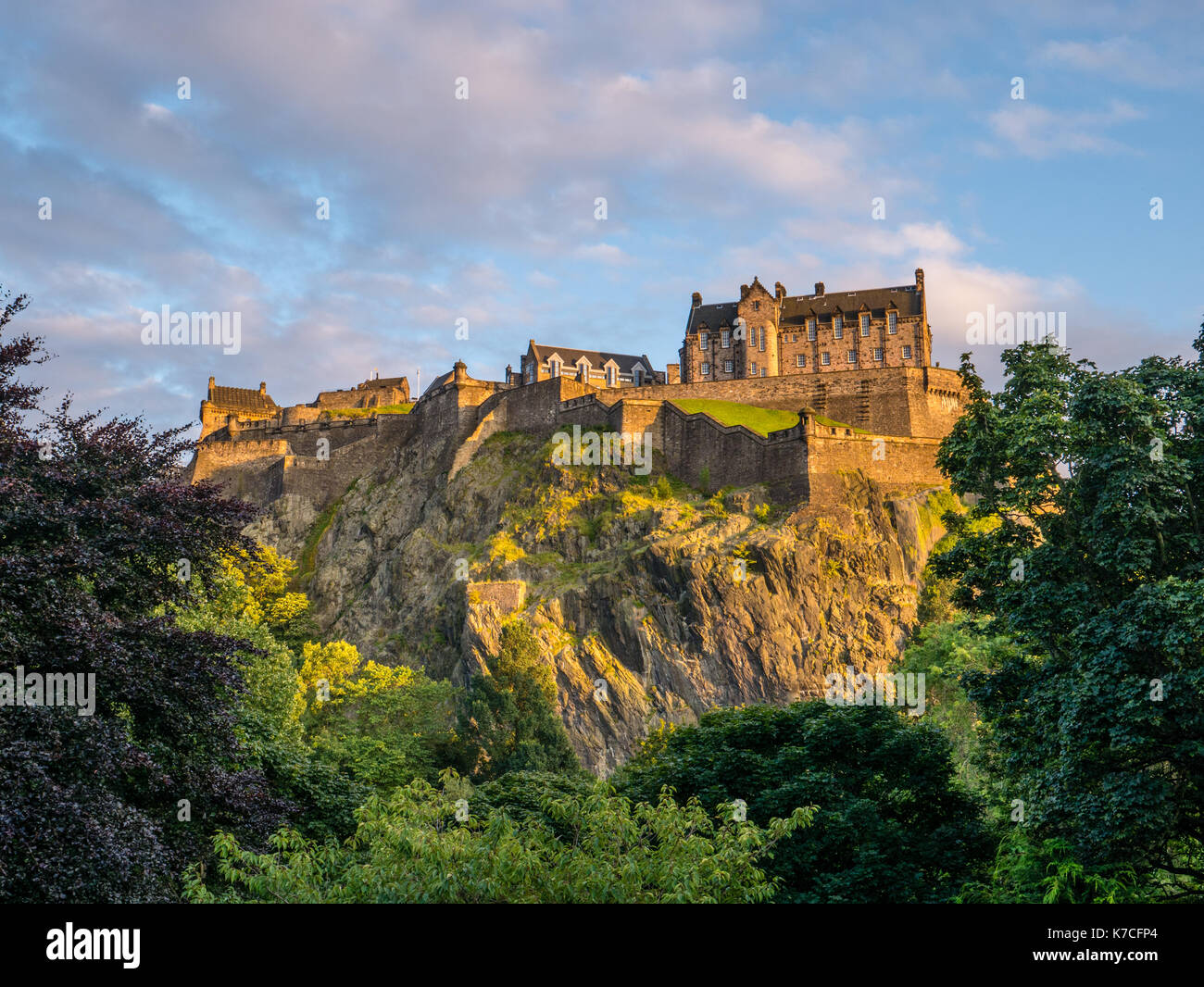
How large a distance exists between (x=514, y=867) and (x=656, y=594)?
3946 cm

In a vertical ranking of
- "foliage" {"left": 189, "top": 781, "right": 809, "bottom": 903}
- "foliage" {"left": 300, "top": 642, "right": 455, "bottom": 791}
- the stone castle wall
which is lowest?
"foliage" {"left": 300, "top": 642, "right": 455, "bottom": 791}

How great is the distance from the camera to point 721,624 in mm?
51000

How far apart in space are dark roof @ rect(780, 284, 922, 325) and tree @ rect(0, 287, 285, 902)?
62.6 meters

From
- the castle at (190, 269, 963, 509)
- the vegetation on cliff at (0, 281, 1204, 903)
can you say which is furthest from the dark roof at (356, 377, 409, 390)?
the vegetation on cliff at (0, 281, 1204, 903)

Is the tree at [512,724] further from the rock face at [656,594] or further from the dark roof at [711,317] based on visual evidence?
the dark roof at [711,317]

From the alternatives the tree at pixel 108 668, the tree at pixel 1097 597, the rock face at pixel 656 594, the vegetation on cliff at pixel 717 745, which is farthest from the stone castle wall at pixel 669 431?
the tree at pixel 108 668

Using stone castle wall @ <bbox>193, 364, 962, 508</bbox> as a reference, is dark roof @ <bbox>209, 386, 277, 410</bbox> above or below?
above

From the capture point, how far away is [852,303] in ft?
255

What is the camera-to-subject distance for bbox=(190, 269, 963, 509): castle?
56781 millimetres

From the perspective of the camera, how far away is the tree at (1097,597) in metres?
17.0

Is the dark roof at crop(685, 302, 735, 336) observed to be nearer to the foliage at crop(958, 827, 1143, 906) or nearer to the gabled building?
the gabled building

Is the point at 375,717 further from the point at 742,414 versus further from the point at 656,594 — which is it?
the point at 742,414
